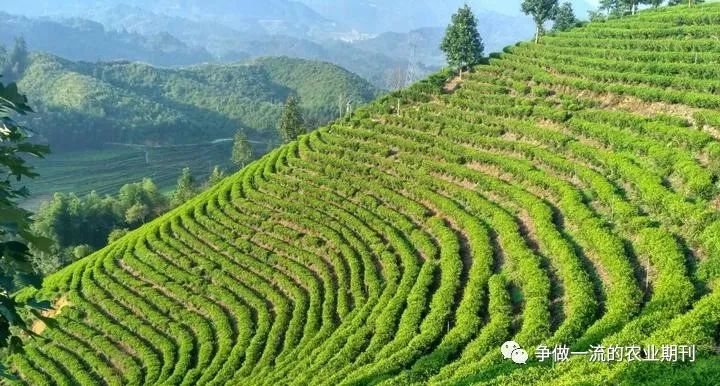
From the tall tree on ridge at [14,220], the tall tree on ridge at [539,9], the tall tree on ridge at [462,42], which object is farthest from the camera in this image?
the tall tree on ridge at [539,9]

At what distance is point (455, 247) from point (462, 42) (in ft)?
81.2

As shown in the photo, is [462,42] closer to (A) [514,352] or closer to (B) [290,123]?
(B) [290,123]

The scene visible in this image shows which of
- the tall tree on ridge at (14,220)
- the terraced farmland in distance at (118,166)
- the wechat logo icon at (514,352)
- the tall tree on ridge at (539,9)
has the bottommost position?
the terraced farmland in distance at (118,166)

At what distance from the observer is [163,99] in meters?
166

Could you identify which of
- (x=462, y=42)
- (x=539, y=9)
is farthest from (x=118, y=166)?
(x=539, y=9)

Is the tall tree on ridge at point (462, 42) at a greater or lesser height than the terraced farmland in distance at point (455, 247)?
greater

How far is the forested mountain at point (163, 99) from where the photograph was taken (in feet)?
438

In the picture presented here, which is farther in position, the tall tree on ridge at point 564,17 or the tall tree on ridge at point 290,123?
the tall tree on ridge at point 564,17

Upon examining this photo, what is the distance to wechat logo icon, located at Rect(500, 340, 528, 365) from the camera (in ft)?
38.7

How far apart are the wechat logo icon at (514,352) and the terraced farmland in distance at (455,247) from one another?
0.21 meters

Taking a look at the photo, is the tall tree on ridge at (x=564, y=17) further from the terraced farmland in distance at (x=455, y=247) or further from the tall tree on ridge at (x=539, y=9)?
the terraced farmland in distance at (x=455, y=247)

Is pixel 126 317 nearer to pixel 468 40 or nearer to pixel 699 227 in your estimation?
pixel 699 227

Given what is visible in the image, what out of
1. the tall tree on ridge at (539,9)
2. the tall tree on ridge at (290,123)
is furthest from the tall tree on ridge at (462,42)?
the tall tree on ridge at (290,123)

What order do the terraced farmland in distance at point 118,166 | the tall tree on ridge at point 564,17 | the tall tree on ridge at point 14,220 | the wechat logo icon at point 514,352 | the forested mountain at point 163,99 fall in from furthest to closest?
1. the forested mountain at point 163,99
2. the terraced farmland in distance at point 118,166
3. the tall tree on ridge at point 564,17
4. the wechat logo icon at point 514,352
5. the tall tree on ridge at point 14,220
